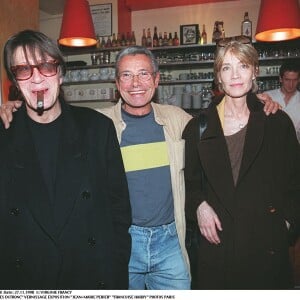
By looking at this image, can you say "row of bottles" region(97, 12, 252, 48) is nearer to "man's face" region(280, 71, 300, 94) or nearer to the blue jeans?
"man's face" region(280, 71, 300, 94)

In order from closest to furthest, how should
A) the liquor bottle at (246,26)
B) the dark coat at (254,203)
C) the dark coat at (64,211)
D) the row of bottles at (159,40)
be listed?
the dark coat at (64,211) < the dark coat at (254,203) < the liquor bottle at (246,26) < the row of bottles at (159,40)

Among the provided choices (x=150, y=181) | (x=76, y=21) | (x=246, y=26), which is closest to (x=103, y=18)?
(x=246, y=26)

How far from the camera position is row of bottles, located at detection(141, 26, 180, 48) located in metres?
4.75

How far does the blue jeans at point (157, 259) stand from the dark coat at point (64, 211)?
235 millimetres

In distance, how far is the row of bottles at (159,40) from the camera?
4.75 metres

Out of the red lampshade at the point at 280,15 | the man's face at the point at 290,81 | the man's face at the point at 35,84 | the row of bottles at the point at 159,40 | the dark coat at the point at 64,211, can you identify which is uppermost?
the row of bottles at the point at 159,40

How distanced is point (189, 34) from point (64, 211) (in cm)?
412

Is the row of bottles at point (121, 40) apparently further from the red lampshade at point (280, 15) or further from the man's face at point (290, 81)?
the red lampshade at point (280, 15)

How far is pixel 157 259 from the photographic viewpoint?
4.95 feet

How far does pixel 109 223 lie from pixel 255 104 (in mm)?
746

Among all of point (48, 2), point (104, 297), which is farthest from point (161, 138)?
point (48, 2)

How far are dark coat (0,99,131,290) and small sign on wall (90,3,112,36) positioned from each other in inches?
163

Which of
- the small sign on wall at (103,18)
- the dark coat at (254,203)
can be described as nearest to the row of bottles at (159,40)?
the small sign on wall at (103,18)

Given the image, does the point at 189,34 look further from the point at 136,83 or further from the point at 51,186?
the point at 51,186
